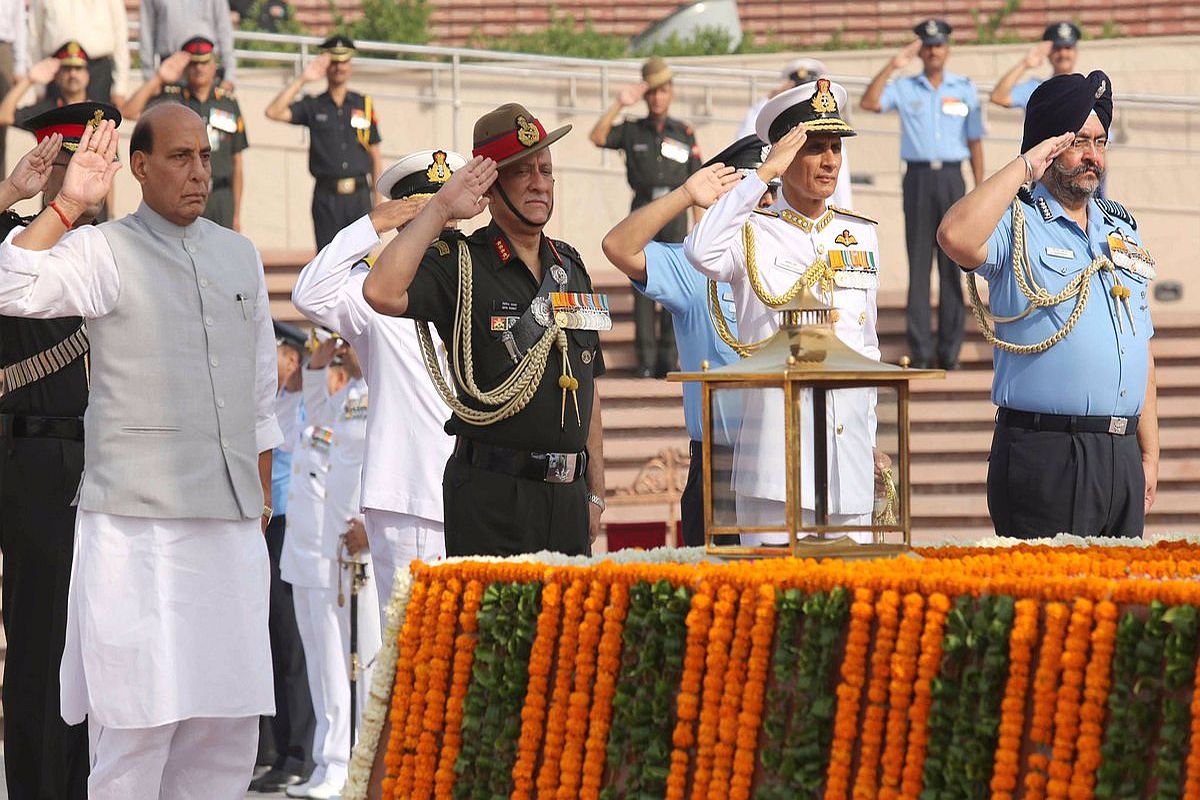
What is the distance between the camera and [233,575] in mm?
5344

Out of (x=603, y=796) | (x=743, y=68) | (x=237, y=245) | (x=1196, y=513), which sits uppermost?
(x=743, y=68)

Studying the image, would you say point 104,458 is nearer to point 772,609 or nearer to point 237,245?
point 237,245

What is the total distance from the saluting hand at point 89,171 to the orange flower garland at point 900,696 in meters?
2.50

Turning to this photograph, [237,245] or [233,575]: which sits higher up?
[237,245]

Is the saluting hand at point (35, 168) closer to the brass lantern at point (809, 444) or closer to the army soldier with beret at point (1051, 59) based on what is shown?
the brass lantern at point (809, 444)

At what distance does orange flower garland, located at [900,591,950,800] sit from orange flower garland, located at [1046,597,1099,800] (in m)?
0.25

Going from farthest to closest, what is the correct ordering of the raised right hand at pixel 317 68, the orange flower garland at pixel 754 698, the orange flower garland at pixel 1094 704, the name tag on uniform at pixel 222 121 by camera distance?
the raised right hand at pixel 317 68 → the name tag on uniform at pixel 222 121 → the orange flower garland at pixel 754 698 → the orange flower garland at pixel 1094 704

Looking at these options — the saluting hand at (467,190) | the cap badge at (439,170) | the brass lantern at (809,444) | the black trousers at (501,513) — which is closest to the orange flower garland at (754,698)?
the brass lantern at (809,444)

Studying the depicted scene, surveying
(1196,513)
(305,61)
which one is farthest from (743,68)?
(1196,513)

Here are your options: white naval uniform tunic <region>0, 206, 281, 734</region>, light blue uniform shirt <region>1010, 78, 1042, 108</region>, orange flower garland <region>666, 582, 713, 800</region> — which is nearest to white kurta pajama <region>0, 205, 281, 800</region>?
white naval uniform tunic <region>0, 206, 281, 734</region>

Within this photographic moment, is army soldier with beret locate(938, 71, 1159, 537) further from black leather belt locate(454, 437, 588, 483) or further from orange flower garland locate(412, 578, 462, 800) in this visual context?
orange flower garland locate(412, 578, 462, 800)

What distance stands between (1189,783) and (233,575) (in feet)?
9.29

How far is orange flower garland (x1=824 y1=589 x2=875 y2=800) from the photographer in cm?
371

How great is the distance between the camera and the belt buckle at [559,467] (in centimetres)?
536
